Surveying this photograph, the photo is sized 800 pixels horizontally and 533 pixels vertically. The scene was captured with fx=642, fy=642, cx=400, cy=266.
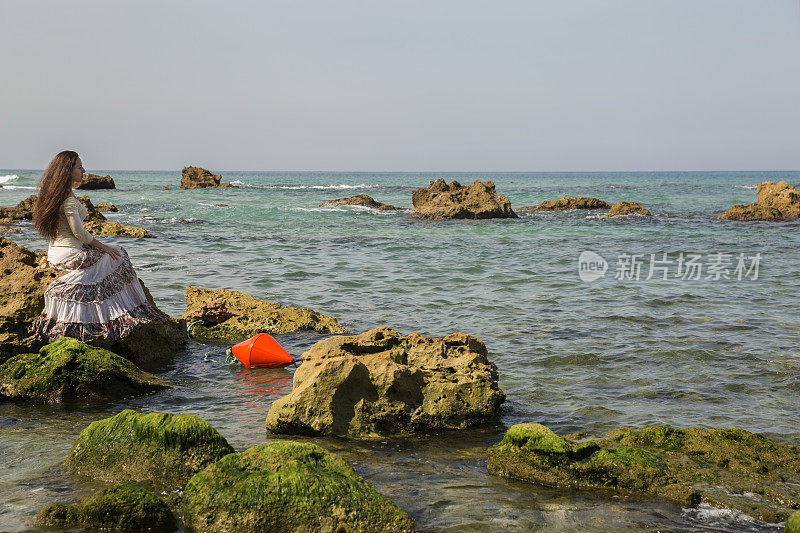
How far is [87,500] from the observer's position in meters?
3.49

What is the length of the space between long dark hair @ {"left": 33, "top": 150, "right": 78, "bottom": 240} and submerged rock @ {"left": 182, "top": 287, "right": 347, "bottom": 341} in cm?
240

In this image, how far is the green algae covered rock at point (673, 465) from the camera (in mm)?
3986

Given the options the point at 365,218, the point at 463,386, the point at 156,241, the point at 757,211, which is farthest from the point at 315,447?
the point at 757,211

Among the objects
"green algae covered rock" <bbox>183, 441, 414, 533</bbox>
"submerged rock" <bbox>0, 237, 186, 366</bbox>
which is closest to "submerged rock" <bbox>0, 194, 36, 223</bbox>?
"submerged rock" <bbox>0, 237, 186, 366</bbox>

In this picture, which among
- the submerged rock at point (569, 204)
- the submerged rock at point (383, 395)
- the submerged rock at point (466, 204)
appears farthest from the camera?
the submerged rock at point (569, 204)

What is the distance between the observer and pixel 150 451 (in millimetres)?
4168

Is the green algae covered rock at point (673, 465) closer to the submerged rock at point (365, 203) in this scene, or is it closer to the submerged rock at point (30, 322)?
the submerged rock at point (30, 322)

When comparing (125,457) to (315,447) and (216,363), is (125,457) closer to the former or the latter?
(315,447)

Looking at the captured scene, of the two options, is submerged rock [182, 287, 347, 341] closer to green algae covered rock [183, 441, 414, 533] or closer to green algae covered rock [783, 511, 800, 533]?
green algae covered rock [183, 441, 414, 533]

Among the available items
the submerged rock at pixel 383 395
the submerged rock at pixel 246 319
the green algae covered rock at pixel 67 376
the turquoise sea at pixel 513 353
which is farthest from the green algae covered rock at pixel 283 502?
the submerged rock at pixel 246 319

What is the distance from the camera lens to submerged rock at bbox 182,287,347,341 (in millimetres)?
8078

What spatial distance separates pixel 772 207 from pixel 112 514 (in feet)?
101

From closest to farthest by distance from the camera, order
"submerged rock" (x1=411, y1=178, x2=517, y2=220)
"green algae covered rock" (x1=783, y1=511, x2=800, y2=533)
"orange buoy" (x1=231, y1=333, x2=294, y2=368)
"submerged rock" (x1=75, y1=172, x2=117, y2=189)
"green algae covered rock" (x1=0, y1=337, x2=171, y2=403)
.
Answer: "green algae covered rock" (x1=783, y1=511, x2=800, y2=533) → "green algae covered rock" (x1=0, y1=337, x2=171, y2=403) → "orange buoy" (x1=231, y1=333, x2=294, y2=368) → "submerged rock" (x1=411, y1=178, x2=517, y2=220) → "submerged rock" (x1=75, y1=172, x2=117, y2=189)

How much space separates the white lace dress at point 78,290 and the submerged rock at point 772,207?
28.0 meters
